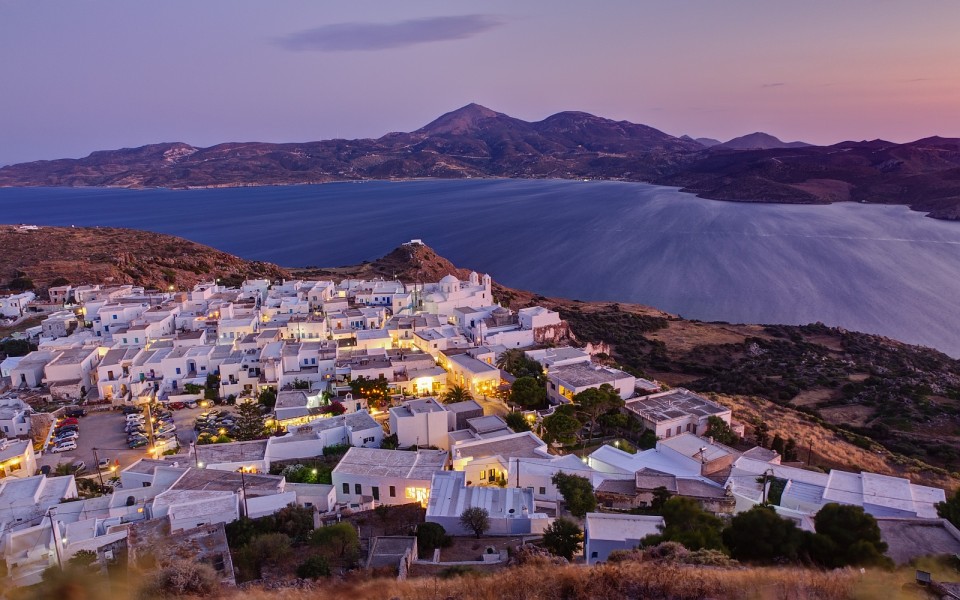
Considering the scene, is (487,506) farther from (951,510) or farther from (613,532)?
(951,510)

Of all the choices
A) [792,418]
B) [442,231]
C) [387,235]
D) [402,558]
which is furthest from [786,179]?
[402,558]

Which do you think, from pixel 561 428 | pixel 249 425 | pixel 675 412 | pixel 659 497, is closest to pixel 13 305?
pixel 249 425

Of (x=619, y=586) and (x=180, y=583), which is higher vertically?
(x=619, y=586)

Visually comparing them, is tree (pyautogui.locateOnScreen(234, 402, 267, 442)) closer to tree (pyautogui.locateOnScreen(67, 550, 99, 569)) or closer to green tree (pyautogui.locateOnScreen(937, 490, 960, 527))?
tree (pyautogui.locateOnScreen(67, 550, 99, 569))

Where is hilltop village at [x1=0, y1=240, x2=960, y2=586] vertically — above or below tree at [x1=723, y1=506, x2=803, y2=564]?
below

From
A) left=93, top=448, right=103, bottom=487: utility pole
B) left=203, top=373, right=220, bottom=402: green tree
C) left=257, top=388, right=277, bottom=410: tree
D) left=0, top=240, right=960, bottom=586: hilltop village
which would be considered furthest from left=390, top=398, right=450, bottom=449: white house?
left=203, top=373, right=220, bottom=402: green tree

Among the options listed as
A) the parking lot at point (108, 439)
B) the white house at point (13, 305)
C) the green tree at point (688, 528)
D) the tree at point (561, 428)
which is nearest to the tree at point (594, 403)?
the tree at point (561, 428)
